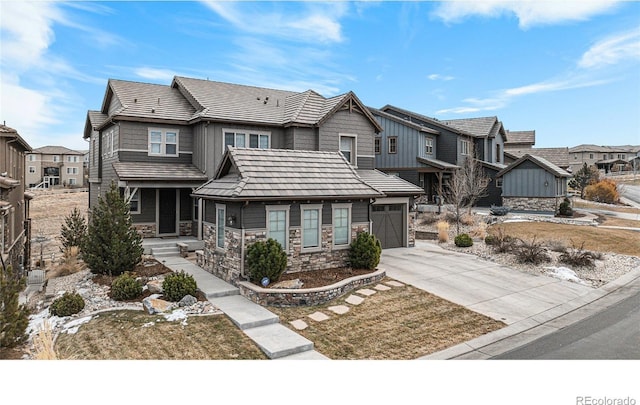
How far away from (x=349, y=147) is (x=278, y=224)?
7598mm

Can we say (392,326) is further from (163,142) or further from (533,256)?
(163,142)

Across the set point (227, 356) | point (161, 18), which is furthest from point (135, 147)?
point (227, 356)

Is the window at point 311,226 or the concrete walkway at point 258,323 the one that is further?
the window at point 311,226

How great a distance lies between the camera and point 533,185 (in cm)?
2555

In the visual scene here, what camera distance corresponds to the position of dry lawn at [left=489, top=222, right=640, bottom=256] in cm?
1598

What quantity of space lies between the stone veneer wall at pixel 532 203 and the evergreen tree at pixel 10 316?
2588cm

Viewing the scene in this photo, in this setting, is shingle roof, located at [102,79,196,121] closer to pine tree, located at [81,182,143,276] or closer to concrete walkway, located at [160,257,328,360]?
pine tree, located at [81,182,143,276]

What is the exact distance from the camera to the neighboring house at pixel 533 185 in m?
25.0

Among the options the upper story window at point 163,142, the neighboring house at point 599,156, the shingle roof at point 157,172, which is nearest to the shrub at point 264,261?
the shingle roof at point 157,172

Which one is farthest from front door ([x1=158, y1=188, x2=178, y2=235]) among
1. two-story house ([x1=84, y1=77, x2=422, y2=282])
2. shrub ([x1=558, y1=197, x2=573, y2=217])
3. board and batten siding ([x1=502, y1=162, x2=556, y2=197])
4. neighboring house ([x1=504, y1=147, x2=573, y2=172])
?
neighboring house ([x1=504, y1=147, x2=573, y2=172])

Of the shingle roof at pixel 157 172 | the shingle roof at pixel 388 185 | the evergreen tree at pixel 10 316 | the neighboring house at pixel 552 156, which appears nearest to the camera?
the evergreen tree at pixel 10 316

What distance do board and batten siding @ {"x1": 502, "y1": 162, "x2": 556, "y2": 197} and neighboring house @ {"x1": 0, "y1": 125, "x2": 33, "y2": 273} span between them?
83.3 ft

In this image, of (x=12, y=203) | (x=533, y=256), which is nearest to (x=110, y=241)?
(x=12, y=203)

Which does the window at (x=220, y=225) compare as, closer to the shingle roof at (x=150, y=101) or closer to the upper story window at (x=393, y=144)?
the shingle roof at (x=150, y=101)
